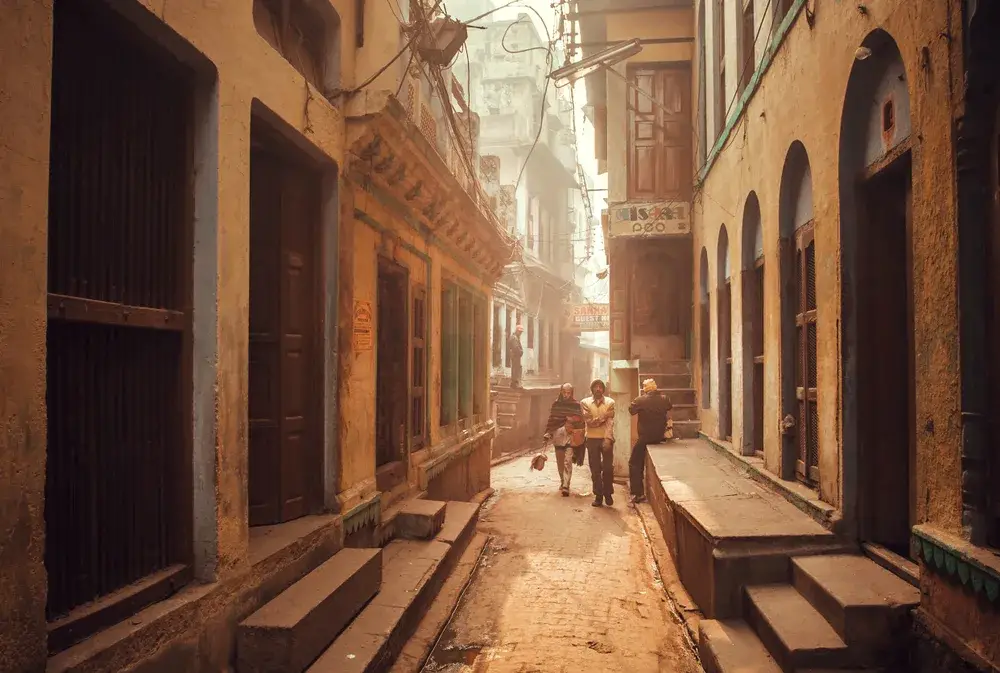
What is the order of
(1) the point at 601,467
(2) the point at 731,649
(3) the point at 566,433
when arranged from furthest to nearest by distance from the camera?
(3) the point at 566,433
(1) the point at 601,467
(2) the point at 731,649

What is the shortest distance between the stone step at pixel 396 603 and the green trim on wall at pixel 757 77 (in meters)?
5.71

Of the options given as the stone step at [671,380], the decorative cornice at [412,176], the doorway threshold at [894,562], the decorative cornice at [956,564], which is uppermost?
the decorative cornice at [412,176]

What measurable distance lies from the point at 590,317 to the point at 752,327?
2212 centimetres

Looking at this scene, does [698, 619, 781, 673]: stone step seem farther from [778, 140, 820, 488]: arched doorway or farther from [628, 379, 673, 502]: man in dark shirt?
[628, 379, 673, 502]: man in dark shirt

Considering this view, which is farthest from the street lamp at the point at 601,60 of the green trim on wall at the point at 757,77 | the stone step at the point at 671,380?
the stone step at the point at 671,380

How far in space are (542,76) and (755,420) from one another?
27.9 meters

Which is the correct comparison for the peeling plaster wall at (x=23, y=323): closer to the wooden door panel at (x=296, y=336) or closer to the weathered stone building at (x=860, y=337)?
the wooden door panel at (x=296, y=336)

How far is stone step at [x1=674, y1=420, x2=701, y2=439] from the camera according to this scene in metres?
11.9

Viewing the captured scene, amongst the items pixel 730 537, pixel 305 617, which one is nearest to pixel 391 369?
pixel 305 617

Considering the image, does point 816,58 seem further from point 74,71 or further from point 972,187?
point 74,71

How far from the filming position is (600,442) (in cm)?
1105

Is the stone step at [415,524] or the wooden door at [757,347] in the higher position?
the wooden door at [757,347]

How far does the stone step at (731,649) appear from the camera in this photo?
4113 millimetres

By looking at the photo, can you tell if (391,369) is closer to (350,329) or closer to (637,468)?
(350,329)
